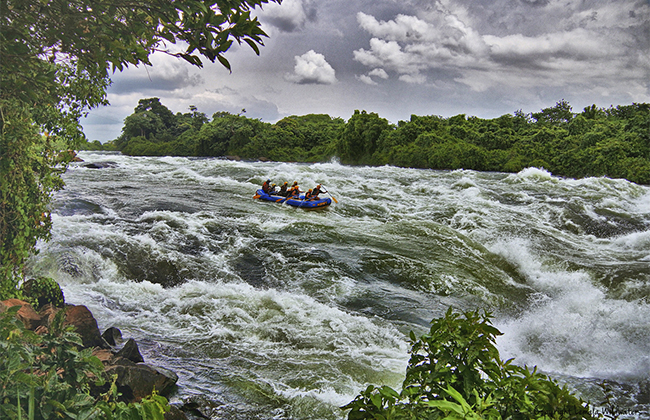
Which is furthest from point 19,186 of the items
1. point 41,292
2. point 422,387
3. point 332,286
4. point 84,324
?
point 332,286

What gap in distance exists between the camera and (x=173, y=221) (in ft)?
30.7

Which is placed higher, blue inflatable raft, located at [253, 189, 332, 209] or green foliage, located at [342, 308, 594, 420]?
blue inflatable raft, located at [253, 189, 332, 209]

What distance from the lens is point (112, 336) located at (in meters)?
4.21

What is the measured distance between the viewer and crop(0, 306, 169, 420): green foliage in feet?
4.69

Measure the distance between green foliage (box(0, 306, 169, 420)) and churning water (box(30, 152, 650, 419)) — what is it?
1842 mm

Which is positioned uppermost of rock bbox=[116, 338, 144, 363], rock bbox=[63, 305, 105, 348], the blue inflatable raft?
the blue inflatable raft

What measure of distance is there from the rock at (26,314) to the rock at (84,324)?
0.76ft

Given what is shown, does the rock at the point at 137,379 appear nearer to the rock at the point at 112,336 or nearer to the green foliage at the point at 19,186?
the rock at the point at 112,336

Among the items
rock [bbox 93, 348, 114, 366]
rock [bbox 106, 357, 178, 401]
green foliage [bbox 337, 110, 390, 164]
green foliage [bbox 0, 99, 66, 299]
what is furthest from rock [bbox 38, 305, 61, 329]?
green foliage [bbox 337, 110, 390, 164]

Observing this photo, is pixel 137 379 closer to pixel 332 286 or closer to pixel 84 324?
pixel 84 324

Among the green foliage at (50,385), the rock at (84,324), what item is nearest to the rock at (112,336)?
the rock at (84,324)

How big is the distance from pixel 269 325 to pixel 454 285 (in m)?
3.45

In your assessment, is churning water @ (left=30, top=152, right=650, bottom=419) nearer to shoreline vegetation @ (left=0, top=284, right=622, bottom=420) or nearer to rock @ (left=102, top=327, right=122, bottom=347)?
rock @ (left=102, top=327, right=122, bottom=347)

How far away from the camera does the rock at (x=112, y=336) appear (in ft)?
13.5
